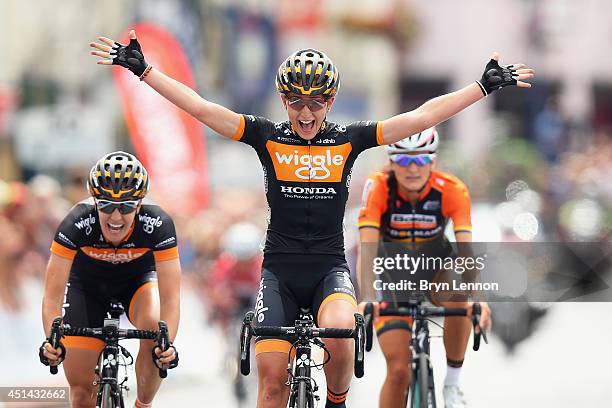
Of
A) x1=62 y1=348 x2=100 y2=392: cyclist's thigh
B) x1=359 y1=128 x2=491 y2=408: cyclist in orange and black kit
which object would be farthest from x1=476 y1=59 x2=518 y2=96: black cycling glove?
x1=62 y1=348 x2=100 y2=392: cyclist's thigh

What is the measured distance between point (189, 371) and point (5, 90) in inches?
439

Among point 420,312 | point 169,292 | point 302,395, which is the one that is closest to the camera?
point 302,395

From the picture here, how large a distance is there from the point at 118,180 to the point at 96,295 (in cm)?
116

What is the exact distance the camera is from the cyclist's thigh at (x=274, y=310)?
335 inches

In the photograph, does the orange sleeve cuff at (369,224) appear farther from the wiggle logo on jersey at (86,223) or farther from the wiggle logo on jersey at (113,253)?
the wiggle logo on jersey at (86,223)

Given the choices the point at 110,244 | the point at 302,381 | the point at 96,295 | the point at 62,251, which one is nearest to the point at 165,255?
the point at 110,244

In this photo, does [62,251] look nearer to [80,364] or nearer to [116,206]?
[116,206]

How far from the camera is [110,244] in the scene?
954 cm

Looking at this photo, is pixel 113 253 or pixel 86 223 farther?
pixel 113 253

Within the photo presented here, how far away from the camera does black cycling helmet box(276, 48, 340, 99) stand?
865 centimetres

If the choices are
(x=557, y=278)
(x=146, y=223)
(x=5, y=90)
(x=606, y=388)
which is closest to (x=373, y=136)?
(x=146, y=223)

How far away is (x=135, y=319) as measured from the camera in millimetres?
9906

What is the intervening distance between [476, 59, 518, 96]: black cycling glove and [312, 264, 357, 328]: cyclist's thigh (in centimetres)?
146

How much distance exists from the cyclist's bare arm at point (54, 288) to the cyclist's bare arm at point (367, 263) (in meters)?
2.08
